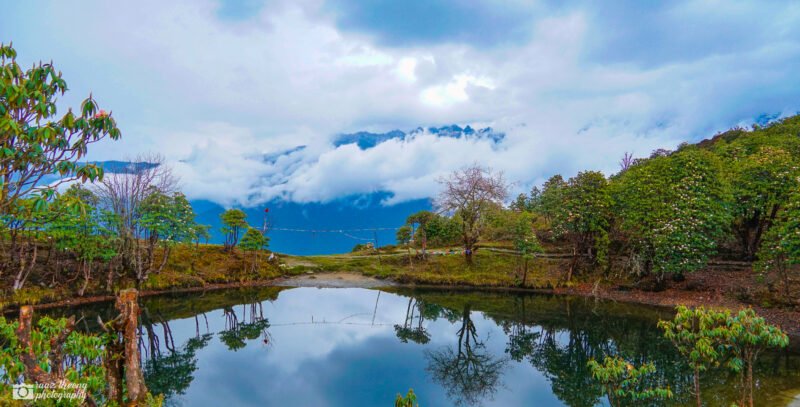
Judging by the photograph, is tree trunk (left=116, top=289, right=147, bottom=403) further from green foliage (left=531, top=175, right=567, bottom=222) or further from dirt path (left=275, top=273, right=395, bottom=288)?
green foliage (left=531, top=175, right=567, bottom=222)

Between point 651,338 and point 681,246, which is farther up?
point 681,246

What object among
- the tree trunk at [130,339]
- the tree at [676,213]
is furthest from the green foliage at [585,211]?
the tree trunk at [130,339]

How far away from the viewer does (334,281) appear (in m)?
45.2

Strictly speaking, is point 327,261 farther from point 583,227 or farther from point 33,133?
point 33,133

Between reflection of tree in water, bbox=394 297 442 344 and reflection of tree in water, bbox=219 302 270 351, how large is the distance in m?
8.86

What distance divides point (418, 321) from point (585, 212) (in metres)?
19.2

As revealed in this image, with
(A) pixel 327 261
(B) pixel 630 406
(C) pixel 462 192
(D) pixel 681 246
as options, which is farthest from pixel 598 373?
(A) pixel 327 261

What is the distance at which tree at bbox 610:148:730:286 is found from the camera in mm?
31297

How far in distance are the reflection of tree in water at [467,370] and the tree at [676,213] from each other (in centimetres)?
1848

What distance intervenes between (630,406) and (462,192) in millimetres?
32654

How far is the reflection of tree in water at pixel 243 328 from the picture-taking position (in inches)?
966

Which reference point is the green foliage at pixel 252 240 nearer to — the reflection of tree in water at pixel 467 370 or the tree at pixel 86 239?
the tree at pixel 86 239

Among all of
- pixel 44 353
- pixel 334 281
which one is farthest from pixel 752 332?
pixel 334 281

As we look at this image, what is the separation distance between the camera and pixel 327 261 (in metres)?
51.8
